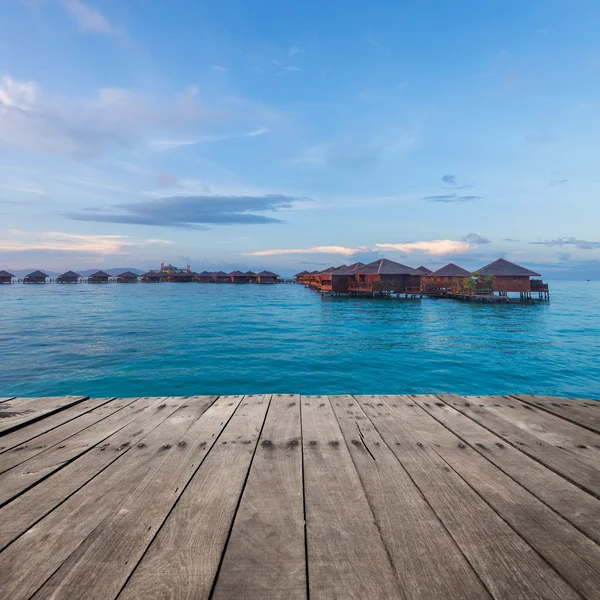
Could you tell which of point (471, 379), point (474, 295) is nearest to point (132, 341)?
point (471, 379)

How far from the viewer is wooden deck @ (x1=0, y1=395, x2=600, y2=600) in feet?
3.35

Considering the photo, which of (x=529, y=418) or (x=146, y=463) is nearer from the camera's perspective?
(x=146, y=463)

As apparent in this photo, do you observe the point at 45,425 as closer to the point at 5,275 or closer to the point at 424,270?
the point at 424,270

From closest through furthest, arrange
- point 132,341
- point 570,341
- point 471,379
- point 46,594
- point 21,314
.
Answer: point 46,594 → point 471,379 → point 132,341 → point 570,341 → point 21,314

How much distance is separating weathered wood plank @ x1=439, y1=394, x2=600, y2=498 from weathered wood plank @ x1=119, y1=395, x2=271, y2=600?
1.54m

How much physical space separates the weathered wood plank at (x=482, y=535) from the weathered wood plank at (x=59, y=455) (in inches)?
69.5

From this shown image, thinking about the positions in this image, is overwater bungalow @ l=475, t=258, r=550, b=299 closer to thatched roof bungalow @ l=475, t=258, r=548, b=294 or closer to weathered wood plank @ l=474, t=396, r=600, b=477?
thatched roof bungalow @ l=475, t=258, r=548, b=294

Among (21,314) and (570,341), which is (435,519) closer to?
(570,341)

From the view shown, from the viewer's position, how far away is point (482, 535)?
4.00 feet

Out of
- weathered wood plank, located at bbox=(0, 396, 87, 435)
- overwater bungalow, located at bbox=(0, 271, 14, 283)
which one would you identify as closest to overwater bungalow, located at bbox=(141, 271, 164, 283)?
overwater bungalow, located at bbox=(0, 271, 14, 283)

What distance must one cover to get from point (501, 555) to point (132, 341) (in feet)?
58.9

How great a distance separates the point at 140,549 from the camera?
1150 millimetres

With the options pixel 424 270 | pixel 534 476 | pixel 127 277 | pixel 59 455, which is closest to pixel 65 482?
pixel 59 455

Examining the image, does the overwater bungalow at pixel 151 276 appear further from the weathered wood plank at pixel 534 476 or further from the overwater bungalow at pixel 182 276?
the weathered wood plank at pixel 534 476
